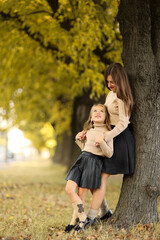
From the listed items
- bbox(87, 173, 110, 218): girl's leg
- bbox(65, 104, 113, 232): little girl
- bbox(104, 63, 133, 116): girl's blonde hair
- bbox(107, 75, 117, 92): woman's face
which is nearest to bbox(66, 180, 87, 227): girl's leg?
bbox(65, 104, 113, 232): little girl

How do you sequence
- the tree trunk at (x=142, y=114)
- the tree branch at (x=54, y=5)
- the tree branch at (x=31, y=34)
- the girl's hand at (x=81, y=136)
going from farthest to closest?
the tree branch at (x=31, y=34) → the tree branch at (x=54, y=5) → the girl's hand at (x=81, y=136) → the tree trunk at (x=142, y=114)

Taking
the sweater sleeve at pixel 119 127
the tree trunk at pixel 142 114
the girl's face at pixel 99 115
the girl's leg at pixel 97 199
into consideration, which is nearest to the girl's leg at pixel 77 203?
the girl's leg at pixel 97 199

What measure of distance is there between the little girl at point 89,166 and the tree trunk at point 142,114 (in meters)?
0.50

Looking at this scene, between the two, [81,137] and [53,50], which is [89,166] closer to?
[81,137]

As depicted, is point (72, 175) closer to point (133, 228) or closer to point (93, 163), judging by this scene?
point (93, 163)

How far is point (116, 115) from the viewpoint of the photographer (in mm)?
4176

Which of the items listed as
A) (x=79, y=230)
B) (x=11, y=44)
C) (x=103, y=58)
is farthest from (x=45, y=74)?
(x=79, y=230)

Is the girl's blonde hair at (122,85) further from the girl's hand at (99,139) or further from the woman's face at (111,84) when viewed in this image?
the girl's hand at (99,139)

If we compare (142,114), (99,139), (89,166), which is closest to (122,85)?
(142,114)

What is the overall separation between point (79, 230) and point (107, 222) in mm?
578

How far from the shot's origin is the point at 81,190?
4.08 meters

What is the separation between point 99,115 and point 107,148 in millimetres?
520

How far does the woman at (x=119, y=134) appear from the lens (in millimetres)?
3984

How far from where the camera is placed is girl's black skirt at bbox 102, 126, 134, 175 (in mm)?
4051
